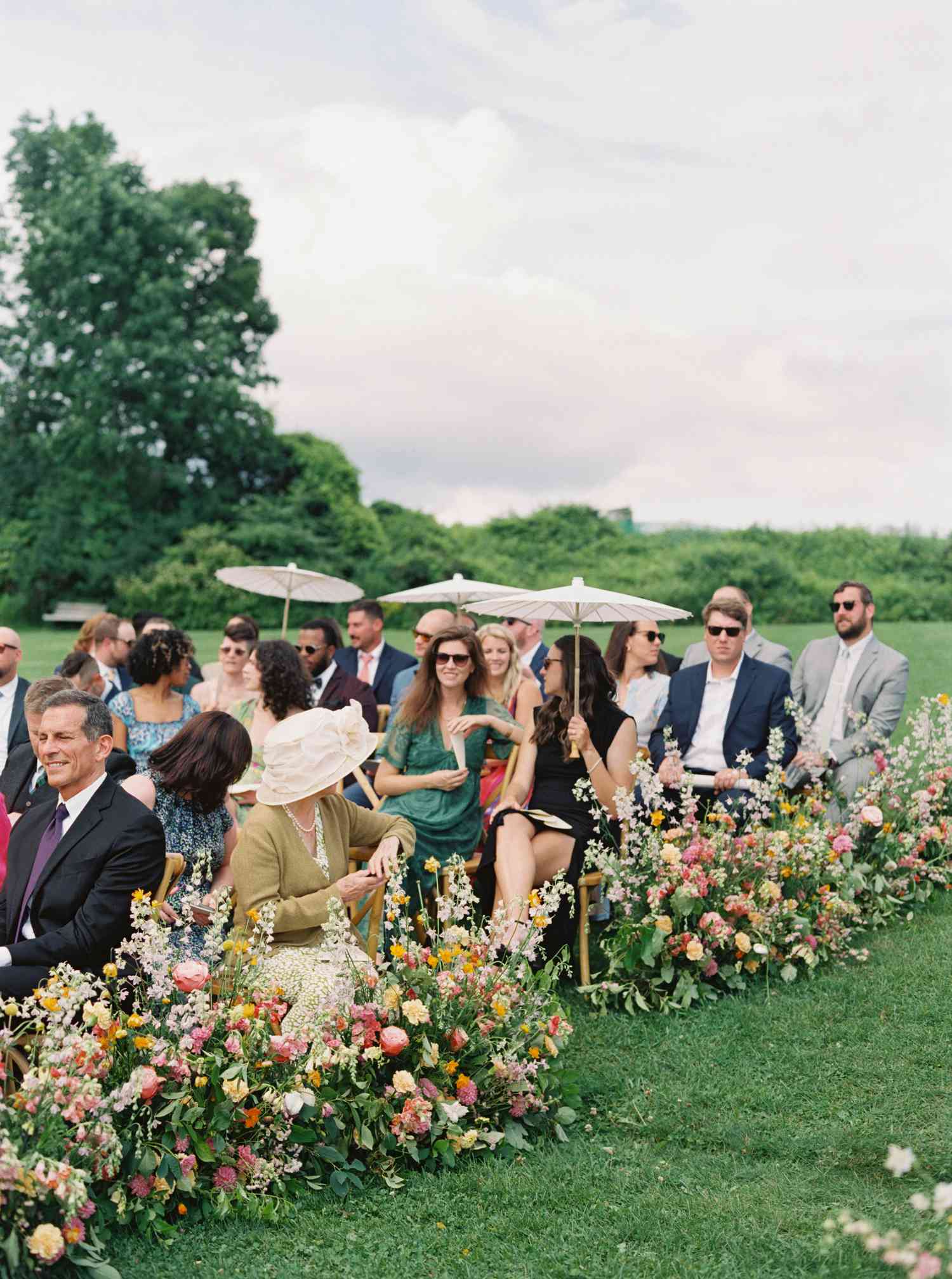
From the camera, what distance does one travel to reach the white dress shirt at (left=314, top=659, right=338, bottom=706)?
30.2 ft

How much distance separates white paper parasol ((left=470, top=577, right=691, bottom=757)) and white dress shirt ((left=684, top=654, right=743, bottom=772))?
0.49 meters

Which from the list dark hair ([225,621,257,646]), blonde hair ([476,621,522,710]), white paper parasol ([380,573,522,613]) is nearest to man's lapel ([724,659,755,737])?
blonde hair ([476,621,522,710])

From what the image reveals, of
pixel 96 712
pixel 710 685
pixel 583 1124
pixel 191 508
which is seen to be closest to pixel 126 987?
pixel 96 712

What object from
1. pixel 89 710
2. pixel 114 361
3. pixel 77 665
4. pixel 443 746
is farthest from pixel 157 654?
pixel 114 361

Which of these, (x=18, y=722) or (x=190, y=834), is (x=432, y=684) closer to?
(x=190, y=834)

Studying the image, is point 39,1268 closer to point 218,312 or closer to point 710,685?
point 710,685

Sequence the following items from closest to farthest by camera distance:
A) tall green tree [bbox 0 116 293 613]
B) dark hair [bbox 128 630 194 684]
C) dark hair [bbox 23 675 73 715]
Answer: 1. dark hair [bbox 23 675 73 715]
2. dark hair [bbox 128 630 194 684]
3. tall green tree [bbox 0 116 293 613]

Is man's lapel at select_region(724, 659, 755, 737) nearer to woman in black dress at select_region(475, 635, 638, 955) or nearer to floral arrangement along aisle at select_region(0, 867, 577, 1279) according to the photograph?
woman in black dress at select_region(475, 635, 638, 955)

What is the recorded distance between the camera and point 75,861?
14.6 ft

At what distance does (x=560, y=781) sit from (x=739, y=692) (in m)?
1.43

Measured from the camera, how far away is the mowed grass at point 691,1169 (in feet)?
12.9

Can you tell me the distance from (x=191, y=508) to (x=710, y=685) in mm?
32047

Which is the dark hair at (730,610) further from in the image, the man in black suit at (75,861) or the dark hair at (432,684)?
the man in black suit at (75,861)

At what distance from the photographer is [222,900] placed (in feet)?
15.3
